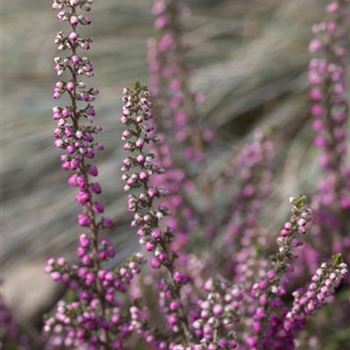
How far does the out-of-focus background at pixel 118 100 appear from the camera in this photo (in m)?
4.22

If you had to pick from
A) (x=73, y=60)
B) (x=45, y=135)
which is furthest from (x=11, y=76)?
(x=73, y=60)

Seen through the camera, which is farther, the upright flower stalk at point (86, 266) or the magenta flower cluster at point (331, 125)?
the magenta flower cluster at point (331, 125)

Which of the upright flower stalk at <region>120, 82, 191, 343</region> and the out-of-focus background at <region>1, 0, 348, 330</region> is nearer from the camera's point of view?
the upright flower stalk at <region>120, 82, 191, 343</region>

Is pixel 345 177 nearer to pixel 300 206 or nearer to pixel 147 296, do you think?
pixel 147 296

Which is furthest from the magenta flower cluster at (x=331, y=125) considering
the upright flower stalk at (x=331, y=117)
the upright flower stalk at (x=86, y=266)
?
the upright flower stalk at (x=86, y=266)

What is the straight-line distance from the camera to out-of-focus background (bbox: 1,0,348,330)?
4.22 metres

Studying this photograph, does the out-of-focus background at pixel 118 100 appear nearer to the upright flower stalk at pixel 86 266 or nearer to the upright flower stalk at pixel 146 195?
the upright flower stalk at pixel 86 266

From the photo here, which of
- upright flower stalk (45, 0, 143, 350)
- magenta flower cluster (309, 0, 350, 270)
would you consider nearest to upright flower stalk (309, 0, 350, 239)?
magenta flower cluster (309, 0, 350, 270)

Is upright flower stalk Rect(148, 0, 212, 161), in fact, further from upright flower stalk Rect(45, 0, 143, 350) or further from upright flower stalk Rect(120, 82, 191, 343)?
upright flower stalk Rect(120, 82, 191, 343)

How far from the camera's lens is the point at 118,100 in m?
4.96

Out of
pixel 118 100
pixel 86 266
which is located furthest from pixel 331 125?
pixel 118 100

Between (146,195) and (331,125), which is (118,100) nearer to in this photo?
(331,125)

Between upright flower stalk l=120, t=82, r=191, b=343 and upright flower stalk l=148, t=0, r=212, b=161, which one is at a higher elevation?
upright flower stalk l=148, t=0, r=212, b=161

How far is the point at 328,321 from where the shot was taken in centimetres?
271
